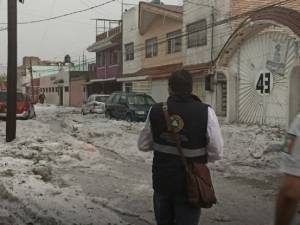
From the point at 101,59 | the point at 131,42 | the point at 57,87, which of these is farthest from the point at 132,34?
the point at 57,87

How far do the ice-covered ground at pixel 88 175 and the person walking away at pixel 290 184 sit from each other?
4308 millimetres

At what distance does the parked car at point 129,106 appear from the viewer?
26.7 meters

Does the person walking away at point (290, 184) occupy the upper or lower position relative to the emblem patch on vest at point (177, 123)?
lower

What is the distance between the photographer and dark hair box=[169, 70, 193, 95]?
4.41 m

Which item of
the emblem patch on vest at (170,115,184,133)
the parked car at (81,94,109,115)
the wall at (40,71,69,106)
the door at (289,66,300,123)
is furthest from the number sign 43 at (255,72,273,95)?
the wall at (40,71,69,106)

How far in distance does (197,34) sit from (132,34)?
1289cm

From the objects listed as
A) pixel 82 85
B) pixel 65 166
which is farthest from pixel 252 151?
pixel 82 85

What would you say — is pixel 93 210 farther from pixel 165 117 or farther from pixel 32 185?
pixel 165 117

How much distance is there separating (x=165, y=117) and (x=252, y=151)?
931cm

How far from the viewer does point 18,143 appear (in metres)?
15.1

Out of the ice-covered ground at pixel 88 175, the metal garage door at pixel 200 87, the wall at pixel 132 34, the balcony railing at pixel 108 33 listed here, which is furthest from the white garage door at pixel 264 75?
the balcony railing at pixel 108 33

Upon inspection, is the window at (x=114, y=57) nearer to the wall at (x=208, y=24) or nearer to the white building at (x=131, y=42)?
the white building at (x=131, y=42)

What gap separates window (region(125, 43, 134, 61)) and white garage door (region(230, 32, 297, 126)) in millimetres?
18080

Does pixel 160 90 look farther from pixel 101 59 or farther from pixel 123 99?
pixel 101 59
